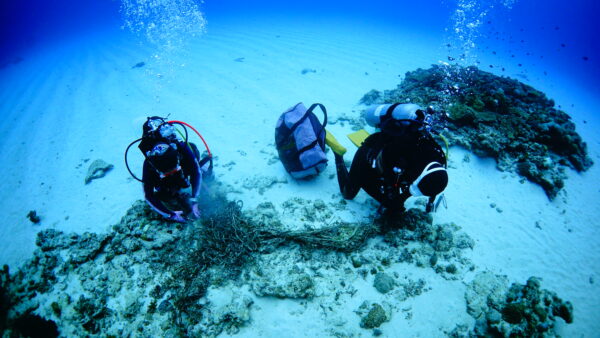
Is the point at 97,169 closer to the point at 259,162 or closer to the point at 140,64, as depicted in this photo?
the point at 259,162

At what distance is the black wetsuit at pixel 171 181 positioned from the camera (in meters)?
3.46

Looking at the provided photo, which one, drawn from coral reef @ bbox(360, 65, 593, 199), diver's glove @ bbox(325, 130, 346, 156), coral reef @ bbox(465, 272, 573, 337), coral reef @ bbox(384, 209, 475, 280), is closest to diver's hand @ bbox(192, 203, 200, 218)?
diver's glove @ bbox(325, 130, 346, 156)

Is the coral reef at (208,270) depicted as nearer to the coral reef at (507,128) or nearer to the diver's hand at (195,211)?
the diver's hand at (195,211)

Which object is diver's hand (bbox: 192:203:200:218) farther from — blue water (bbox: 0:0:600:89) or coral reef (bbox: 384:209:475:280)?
blue water (bbox: 0:0:600:89)

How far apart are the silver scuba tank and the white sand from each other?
1.69m

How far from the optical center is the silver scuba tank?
2.64 m

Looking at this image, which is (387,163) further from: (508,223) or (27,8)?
(27,8)

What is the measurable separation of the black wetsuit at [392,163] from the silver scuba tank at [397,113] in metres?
0.23

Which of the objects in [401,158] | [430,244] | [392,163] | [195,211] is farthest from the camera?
[195,211]

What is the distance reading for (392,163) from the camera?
2859 mm

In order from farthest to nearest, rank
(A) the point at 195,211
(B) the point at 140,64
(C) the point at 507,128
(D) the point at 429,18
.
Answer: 1. (D) the point at 429,18
2. (B) the point at 140,64
3. (C) the point at 507,128
4. (A) the point at 195,211

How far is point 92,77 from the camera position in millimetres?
11172

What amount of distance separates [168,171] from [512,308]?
4855mm

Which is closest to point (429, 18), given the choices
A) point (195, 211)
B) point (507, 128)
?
point (507, 128)
